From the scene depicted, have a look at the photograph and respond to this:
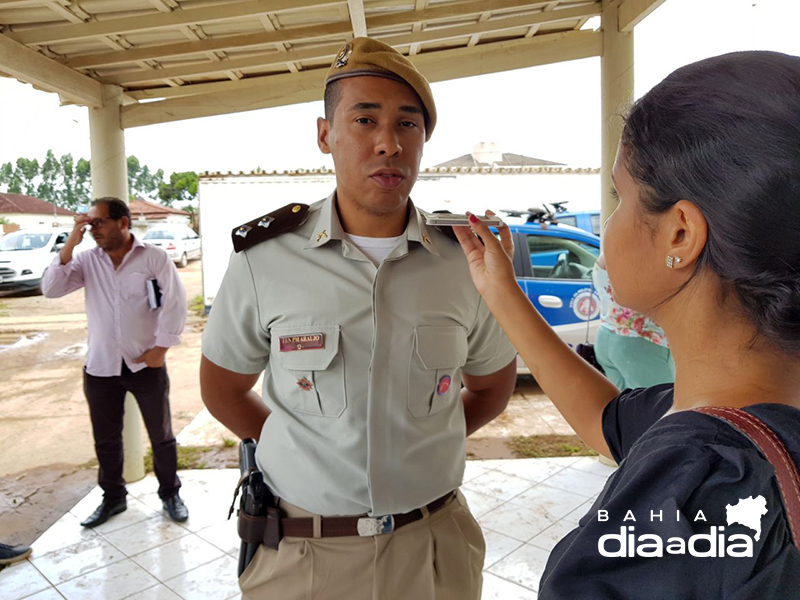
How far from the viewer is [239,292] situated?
58.4 inches

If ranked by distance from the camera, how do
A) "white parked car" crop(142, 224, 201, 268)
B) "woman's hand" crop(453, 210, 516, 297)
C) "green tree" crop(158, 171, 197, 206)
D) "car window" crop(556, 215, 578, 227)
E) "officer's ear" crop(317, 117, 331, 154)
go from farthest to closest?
"white parked car" crop(142, 224, 201, 268) → "green tree" crop(158, 171, 197, 206) → "car window" crop(556, 215, 578, 227) → "officer's ear" crop(317, 117, 331, 154) → "woman's hand" crop(453, 210, 516, 297)

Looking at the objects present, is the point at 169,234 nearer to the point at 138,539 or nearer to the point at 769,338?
the point at 138,539

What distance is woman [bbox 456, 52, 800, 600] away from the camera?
583mm

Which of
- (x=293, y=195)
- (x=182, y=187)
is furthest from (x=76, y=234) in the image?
(x=182, y=187)

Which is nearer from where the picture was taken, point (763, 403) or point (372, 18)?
point (763, 403)

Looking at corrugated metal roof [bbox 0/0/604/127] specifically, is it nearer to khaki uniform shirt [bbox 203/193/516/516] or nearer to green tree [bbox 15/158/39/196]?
green tree [bbox 15/158/39/196]

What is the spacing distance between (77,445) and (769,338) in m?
5.27

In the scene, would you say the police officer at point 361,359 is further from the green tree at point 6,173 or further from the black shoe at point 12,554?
the green tree at point 6,173

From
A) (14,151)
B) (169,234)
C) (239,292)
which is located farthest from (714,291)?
(169,234)

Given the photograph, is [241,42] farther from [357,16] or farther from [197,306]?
[197,306]

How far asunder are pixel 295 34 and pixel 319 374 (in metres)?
2.35

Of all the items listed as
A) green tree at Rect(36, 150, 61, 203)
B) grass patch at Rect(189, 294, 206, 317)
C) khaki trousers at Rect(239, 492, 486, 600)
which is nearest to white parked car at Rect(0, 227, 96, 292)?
green tree at Rect(36, 150, 61, 203)

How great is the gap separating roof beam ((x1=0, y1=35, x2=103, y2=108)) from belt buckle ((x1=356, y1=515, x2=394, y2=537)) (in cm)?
270

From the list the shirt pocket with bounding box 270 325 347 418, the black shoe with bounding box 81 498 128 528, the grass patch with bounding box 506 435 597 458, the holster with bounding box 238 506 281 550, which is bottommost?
the grass patch with bounding box 506 435 597 458
